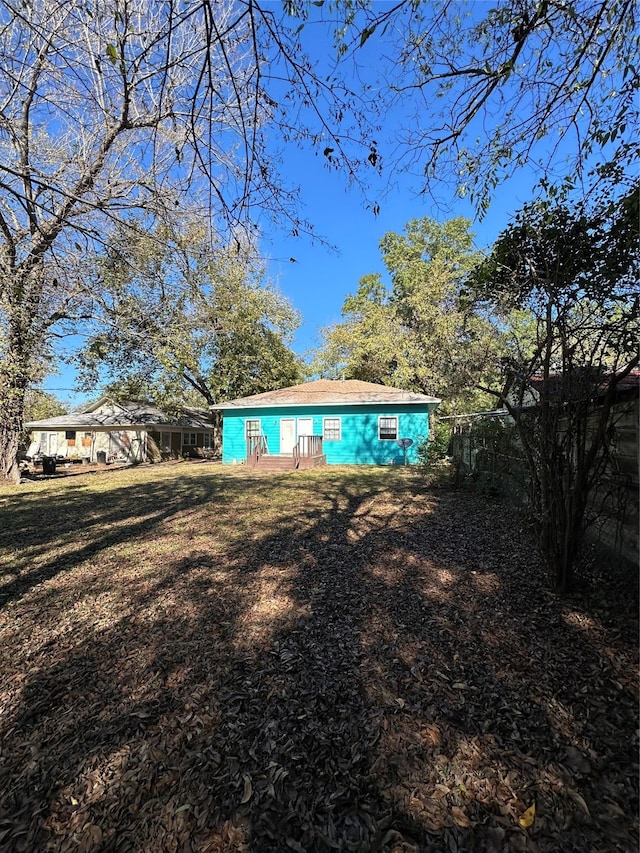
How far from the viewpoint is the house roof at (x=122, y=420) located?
79.8 ft

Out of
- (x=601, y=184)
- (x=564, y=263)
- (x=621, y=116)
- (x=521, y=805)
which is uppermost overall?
(x=621, y=116)

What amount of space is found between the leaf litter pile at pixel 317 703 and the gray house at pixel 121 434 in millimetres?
21322

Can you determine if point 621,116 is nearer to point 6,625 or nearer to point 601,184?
point 601,184

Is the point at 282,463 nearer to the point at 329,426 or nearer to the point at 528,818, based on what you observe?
the point at 329,426

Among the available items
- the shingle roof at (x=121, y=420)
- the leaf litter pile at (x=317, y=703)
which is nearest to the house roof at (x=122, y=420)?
the shingle roof at (x=121, y=420)

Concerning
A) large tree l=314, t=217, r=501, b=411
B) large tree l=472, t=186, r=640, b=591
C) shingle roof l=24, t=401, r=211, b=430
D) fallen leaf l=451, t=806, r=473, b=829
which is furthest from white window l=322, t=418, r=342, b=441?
fallen leaf l=451, t=806, r=473, b=829

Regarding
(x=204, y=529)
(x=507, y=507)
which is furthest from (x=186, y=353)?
(x=507, y=507)

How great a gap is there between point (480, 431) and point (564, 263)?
16.1 ft

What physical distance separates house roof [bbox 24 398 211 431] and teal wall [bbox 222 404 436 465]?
7240mm

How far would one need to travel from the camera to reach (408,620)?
3.21 metres

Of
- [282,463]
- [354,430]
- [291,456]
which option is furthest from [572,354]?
[354,430]

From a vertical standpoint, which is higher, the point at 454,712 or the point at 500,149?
the point at 500,149

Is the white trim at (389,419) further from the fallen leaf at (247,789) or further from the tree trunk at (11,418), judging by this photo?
the fallen leaf at (247,789)

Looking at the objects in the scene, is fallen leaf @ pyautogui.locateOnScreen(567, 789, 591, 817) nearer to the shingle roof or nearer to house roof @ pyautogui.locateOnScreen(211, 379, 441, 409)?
house roof @ pyautogui.locateOnScreen(211, 379, 441, 409)
